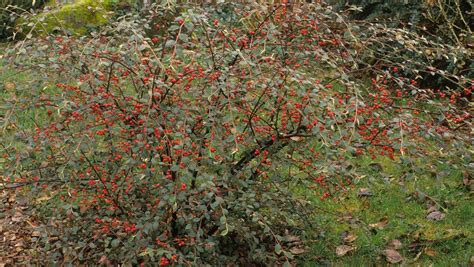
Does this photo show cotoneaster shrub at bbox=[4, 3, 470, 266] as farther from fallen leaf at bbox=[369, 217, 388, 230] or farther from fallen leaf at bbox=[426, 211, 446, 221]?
fallen leaf at bbox=[426, 211, 446, 221]

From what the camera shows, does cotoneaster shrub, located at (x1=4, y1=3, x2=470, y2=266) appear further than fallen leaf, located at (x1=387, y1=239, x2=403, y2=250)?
No

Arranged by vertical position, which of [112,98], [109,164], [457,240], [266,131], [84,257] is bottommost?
[84,257]

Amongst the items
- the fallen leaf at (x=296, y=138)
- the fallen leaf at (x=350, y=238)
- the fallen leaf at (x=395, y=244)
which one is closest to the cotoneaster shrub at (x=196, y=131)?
the fallen leaf at (x=296, y=138)

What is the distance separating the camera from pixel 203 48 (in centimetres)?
348

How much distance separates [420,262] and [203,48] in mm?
2043

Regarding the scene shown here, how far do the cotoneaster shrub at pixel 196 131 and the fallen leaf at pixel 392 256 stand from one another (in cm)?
61

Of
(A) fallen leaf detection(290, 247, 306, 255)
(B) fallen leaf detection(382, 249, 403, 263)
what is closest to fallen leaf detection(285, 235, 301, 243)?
(A) fallen leaf detection(290, 247, 306, 255)

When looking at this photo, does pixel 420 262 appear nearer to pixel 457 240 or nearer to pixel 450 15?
pixel 457 240

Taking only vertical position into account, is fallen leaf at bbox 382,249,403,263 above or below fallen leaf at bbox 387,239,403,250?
above

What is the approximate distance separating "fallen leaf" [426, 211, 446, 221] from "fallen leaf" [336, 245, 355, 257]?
2.45 feet

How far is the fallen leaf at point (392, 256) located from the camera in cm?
400

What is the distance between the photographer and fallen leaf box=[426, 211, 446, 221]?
176 inches

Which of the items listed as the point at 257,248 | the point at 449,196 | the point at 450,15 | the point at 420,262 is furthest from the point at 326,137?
the point at 450,15

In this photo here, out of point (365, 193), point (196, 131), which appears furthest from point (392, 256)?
point (196, 131)
